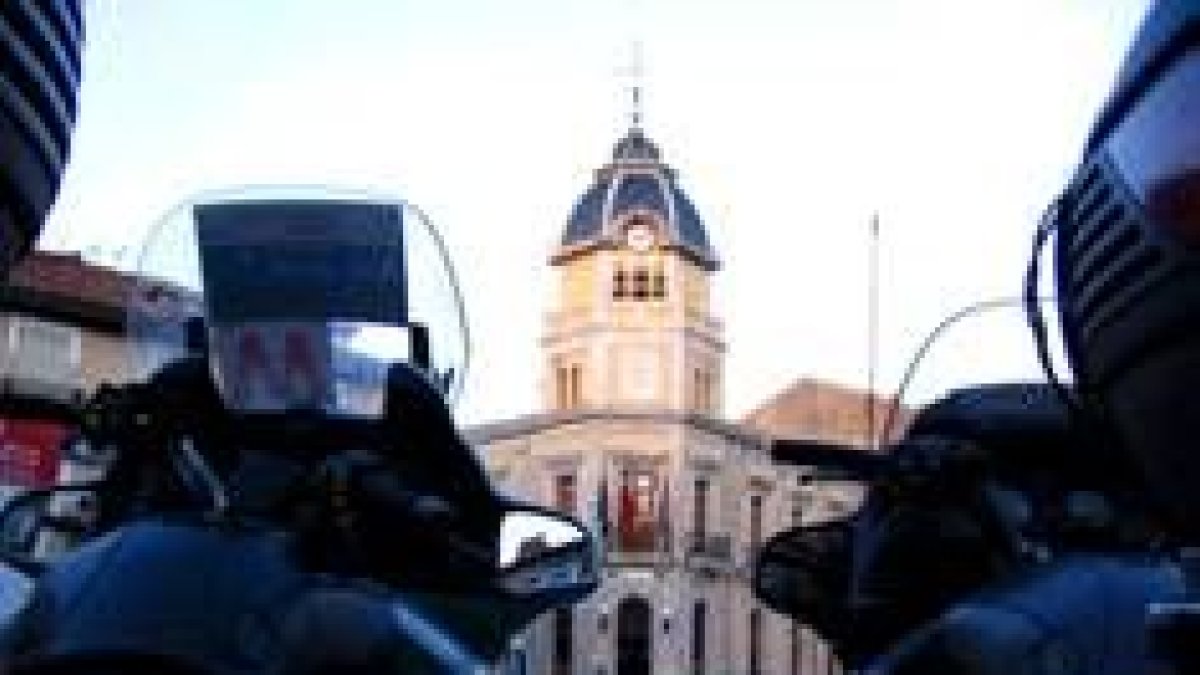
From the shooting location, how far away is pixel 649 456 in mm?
85500

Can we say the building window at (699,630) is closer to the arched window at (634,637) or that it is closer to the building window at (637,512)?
the arched window at (634,637)

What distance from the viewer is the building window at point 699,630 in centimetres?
8538

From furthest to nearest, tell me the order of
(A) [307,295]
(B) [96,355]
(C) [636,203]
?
(C) [636,203], (B) [96,355], (A) [307,295]

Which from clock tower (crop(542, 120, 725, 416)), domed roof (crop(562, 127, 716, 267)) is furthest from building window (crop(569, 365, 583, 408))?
domed roof (crop(562, 127, 716, 267))

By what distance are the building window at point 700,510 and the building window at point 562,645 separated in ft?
16.2

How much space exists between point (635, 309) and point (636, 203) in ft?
11.6

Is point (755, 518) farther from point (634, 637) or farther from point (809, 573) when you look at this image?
point (809, 573)

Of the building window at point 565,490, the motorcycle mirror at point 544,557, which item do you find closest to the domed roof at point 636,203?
the building window at point 565,490

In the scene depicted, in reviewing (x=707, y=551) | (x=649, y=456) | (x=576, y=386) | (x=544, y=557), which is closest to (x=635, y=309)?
(x=576, y=386)

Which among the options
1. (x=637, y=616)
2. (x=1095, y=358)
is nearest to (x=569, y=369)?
(x=637, y=616)

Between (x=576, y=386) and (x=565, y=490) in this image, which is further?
(x=576, y=386)

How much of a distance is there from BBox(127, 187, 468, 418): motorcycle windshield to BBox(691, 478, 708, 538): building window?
78.2 m

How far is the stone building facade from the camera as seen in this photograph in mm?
84500

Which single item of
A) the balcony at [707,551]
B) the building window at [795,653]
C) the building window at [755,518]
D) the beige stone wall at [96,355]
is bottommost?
the building window at [795,653]
